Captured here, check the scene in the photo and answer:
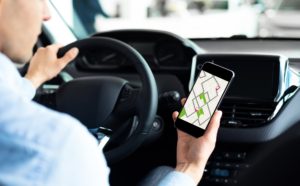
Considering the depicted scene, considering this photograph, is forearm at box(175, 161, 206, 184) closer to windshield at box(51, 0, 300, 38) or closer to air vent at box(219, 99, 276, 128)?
air vent at box(219, 99, 276, 128)

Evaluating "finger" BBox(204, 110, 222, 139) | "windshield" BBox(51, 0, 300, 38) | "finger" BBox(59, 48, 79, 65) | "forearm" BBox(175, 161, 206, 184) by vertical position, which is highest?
"finger" BBox(59, 48, 79, 65)

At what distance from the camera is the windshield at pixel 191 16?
11.1ft

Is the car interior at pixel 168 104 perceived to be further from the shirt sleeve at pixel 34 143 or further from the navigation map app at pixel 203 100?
the shirt sleeve at pixel 34 143

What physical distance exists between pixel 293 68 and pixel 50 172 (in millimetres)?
1793

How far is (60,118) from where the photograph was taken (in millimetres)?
993

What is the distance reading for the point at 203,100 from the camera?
1.90m

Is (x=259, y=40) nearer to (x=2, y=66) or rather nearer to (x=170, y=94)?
(x=170, y=94)

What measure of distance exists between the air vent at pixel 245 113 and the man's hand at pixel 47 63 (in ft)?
1.95

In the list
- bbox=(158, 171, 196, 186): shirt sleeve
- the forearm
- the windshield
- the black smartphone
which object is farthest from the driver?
the windshield

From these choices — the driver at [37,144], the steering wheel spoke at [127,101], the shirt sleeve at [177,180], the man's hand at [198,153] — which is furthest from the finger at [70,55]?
the driver at [37,144]

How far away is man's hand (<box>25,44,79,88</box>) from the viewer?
206cm

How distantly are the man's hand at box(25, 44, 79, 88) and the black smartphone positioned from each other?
397 mm

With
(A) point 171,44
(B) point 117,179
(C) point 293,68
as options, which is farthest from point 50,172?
(A) point 171,44

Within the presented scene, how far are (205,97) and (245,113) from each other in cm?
45
